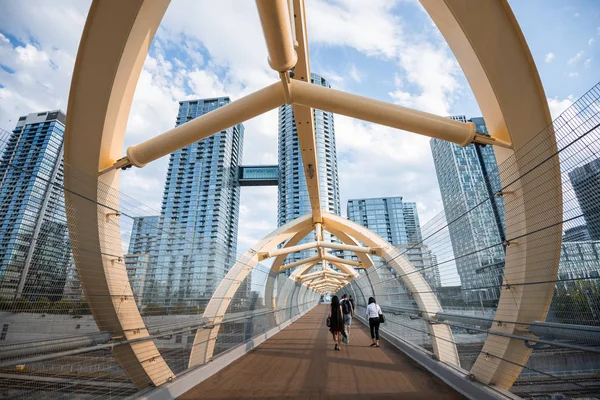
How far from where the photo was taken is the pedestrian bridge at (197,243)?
2586mm

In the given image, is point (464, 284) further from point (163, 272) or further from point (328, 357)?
point (163, 272)

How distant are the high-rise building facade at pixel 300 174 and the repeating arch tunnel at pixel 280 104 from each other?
60331 mm

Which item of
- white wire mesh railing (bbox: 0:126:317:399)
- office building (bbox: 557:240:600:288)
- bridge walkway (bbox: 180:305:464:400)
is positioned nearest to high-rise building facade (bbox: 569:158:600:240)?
office building (bbox: 557:240:600:288)

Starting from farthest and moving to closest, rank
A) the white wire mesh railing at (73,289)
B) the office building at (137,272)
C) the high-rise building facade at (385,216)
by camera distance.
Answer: the high-rise building facade at (385,216) < the office building at (137,272) < the white wire mesh railing at (73,289)

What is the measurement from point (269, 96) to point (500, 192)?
10.8ft

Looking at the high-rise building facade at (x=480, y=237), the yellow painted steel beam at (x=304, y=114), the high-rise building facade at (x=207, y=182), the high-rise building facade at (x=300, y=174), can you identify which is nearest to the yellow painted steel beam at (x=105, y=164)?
the yellow painted steel beam at (x=304, y=114)

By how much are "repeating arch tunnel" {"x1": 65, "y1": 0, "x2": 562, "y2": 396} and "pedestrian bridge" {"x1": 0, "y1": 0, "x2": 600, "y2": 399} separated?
2cm

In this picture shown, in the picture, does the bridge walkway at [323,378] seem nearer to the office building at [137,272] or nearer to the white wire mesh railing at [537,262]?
the white wire mesh railing at [537,262]

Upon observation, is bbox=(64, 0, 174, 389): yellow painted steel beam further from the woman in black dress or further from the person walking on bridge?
the person walking on bridge

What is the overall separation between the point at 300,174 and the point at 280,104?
66608 mm

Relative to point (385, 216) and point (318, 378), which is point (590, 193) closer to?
point (318, 378)

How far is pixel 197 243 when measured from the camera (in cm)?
526

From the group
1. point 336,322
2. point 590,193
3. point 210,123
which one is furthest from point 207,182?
point 590,193

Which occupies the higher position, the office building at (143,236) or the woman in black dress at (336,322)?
the office building at (143,236)
